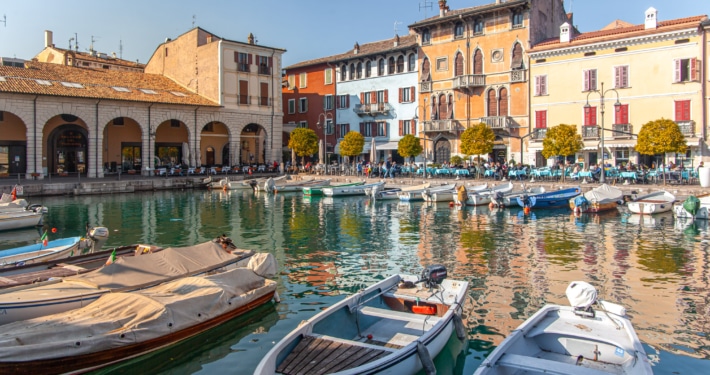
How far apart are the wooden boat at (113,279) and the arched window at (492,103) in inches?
1414

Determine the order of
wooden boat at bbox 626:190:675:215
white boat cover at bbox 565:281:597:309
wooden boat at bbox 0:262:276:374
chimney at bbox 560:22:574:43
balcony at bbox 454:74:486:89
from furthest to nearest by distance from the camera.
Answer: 1. balcony at bbox 454:74:486:89
2. chimney at bbox 560:22:574:43
3. wooden boat at bbox 626:190:675:215
4. white boat cover at bbox 565:281:597:309
5. wooden boat at bbox 0:262:276:374

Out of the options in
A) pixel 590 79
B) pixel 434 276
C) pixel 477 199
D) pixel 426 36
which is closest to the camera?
pixel 434 276

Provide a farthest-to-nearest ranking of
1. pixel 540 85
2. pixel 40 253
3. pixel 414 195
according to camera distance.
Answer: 1. pixel 540 85
2. pixel 414 195
3. pixel 40 253

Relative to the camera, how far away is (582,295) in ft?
27.7

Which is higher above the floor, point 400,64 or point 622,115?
point 400,64

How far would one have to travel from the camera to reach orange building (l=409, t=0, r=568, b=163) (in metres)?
44.3

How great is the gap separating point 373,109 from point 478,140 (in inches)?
611

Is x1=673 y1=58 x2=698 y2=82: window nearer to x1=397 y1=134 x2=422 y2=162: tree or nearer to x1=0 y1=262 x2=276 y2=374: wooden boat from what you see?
x1=397 y1=134 x2=422 y2=162: tree

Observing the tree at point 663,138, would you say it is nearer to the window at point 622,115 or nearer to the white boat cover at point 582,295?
the window at point 622,115

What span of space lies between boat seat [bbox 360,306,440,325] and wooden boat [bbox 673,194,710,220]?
67.2ft

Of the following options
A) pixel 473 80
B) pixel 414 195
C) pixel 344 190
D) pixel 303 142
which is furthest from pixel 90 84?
pixel 473 80

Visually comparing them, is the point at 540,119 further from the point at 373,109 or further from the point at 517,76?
the point at 373,109

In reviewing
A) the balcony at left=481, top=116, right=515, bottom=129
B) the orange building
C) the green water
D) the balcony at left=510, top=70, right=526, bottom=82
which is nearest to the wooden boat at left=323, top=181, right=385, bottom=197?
the green water

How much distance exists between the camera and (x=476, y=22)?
46.7 m
